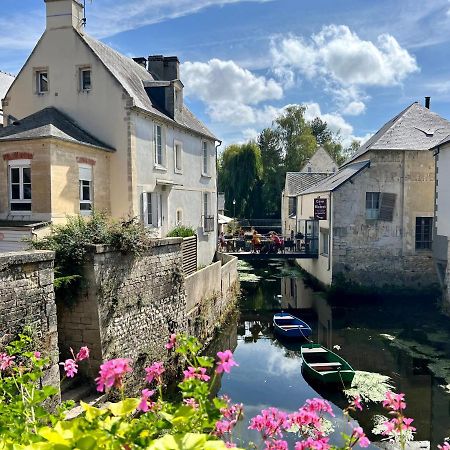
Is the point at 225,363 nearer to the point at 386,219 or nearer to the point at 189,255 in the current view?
the point at 189,255

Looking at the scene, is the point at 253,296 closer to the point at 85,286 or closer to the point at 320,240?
the point at 320,240

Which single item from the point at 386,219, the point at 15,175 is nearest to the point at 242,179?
the point at 386,219

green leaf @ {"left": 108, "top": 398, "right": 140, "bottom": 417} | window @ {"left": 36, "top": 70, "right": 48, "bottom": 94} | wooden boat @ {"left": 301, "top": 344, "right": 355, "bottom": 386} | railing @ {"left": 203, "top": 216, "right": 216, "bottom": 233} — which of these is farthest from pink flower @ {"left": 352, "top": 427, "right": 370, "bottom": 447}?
railing @ {"left": 203, "top": 216, "right": 216, "bottom": 233}

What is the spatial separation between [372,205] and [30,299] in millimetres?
19509

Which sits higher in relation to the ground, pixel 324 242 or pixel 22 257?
pixel 22 257

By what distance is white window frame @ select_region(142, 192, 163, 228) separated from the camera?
1614cm

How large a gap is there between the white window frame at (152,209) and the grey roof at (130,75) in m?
3.06

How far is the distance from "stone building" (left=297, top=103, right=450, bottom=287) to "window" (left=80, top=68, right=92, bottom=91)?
532 inches

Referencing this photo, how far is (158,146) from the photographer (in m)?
17.0

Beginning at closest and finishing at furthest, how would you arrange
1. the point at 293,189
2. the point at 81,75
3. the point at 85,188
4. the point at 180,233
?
the point at 85,188
the point at 81,75
the point at 180,233
the point at 293,189

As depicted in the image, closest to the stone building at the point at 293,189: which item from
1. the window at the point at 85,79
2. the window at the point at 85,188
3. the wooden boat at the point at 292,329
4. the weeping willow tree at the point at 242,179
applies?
the weeping willow tree at the point at 242,179

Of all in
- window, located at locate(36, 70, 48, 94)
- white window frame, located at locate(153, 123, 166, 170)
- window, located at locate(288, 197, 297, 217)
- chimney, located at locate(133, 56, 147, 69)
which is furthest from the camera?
window, located at locate(288, 197, 297, 217)

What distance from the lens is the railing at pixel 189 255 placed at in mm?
15797

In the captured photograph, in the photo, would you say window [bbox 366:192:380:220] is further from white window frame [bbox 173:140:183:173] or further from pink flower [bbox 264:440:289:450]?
pink flower [bbox 264:440:289:450]
